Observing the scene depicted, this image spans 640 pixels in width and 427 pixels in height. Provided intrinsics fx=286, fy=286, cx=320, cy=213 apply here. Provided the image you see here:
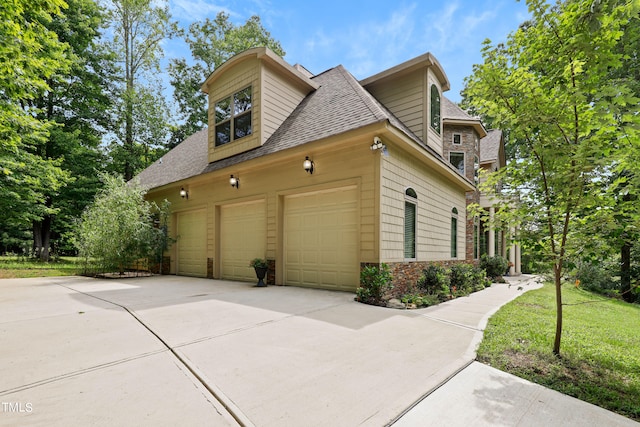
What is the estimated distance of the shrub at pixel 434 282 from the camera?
22.7ft

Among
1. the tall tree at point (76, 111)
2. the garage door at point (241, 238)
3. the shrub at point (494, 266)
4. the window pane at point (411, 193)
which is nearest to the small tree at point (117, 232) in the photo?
the garage door at point (241, 238)

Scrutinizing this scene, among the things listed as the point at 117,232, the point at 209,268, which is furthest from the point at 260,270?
the point at 117,232

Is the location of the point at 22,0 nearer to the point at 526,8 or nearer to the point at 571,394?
the point at 526,8

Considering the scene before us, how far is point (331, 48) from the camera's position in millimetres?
13125


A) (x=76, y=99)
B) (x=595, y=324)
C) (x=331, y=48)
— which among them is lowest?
(x=595, y=324)

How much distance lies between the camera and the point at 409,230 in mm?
7184

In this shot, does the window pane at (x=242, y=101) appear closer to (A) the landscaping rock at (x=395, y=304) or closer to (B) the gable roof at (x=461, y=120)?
(A) the landscaping rock at (x=395, y=304)

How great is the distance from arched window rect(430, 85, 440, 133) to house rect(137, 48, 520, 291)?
0.03 meters

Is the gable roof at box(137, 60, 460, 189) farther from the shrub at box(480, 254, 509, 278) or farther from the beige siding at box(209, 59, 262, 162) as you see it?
the shrub at box(480, 254, 509, 278)

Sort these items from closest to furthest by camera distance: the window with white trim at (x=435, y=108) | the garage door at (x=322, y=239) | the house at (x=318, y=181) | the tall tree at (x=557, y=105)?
the tall tree at (x=557, y=105) < the house at (x=318, y=181) < the garage door at (x=322, y=239) < the window with white trim at (x=435, y=108)

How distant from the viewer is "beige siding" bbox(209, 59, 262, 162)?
8.56 m

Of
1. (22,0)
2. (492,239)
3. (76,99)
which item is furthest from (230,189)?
(76,99)

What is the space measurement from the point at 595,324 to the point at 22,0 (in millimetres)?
13134

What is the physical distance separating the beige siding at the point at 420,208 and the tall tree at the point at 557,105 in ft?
8.93
